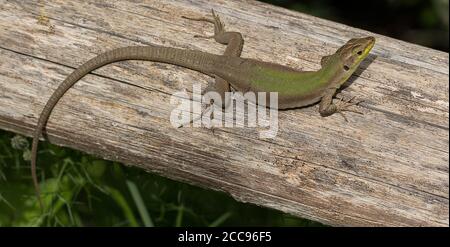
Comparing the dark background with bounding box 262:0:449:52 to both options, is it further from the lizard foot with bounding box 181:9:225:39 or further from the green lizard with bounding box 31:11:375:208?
the green lizard with bounding box 31:11:375:208

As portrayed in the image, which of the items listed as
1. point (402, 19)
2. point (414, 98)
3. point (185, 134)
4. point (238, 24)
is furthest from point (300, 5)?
point (185, 134)

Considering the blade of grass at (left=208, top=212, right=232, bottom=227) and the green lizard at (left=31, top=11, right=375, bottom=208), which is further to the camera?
the blade of grass at (left=208, top=212, right=232, bottom=227)

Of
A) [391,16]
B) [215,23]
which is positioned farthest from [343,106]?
[391,16]

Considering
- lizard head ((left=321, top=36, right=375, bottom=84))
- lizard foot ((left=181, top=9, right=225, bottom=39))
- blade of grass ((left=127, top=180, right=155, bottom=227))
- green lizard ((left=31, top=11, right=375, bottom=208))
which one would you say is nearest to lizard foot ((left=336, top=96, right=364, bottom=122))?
green lizard ((left=31, top=11, right=375, bottom=208))

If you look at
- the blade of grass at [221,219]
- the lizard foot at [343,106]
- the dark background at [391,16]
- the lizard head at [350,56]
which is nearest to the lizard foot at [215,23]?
the lizard head at [350,56]

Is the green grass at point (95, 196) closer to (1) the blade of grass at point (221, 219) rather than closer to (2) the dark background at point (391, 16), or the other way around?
(1) the blade of grass at point (221, 219)

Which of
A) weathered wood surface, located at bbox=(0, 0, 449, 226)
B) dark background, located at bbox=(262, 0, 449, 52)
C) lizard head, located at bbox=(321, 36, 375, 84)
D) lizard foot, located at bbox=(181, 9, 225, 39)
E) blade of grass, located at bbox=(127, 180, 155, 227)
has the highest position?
dark background, located at bbox=(262, 0, 449, 52)

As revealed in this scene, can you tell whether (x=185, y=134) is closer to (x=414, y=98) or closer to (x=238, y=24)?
(x=238, y=24)
